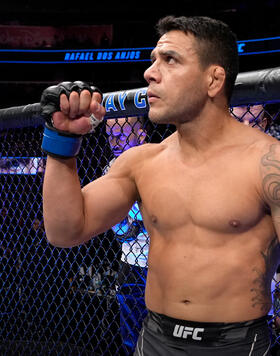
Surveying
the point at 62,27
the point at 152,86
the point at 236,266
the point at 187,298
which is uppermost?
the point at 152,86

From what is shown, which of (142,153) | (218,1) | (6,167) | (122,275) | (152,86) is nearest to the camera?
(152,86)

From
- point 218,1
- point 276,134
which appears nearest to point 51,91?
point 276,134

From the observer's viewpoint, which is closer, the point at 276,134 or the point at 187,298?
the point at 187,298

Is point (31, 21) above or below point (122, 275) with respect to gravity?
below

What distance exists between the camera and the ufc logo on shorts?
47.3 inches

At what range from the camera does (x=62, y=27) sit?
30.3 ft

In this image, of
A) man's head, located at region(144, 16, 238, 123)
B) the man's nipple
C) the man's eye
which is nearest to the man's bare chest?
the man's nipple

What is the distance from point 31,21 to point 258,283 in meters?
8.95

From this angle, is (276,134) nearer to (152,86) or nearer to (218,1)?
(152,86)

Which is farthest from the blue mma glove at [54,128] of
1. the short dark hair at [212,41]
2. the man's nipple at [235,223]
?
the man's nipple at [235,223]

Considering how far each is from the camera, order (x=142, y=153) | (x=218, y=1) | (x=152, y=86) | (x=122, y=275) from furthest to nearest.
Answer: (x=218, y=1) < (x=122, y=275) < (x=142, y=153) < (x=152, y=86)

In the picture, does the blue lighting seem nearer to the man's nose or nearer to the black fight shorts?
the man's nose

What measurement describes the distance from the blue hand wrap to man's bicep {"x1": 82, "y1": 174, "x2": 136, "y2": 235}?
0.53ft

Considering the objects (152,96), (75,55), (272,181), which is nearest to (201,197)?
(272,181)
